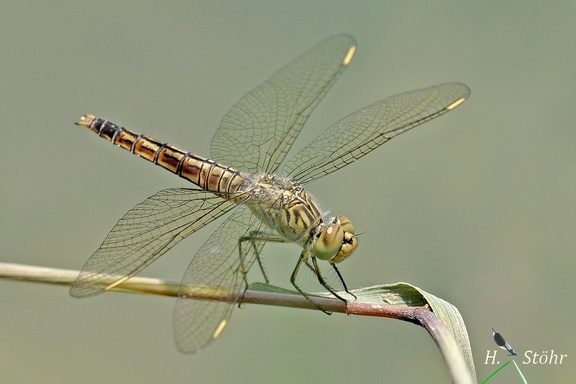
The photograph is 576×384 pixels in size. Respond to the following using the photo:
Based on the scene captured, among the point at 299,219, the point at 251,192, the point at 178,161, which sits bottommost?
the point at 299,219

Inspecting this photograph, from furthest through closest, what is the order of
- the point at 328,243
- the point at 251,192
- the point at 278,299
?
the point at 251,192 < the point at 328,243 < the point at 278,299

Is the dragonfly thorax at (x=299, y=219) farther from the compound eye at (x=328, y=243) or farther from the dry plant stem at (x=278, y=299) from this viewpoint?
the dry plant stem at (x=278, y=299)

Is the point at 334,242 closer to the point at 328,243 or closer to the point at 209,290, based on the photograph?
the point at 328,243

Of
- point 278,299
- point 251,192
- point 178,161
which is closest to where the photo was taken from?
point 278,299

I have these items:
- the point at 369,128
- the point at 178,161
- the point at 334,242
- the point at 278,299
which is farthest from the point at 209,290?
the point at 369,128

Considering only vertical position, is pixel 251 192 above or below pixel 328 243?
above

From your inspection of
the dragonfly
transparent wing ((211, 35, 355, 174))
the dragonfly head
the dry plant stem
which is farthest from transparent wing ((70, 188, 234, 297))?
the dragonfly head

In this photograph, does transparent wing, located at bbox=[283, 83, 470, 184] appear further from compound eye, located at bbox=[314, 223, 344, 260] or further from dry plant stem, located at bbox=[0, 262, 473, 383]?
dry plant stem, located at bbox=[0, 262, 473, 383]

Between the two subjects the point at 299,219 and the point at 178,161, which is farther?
the point at 178,161
